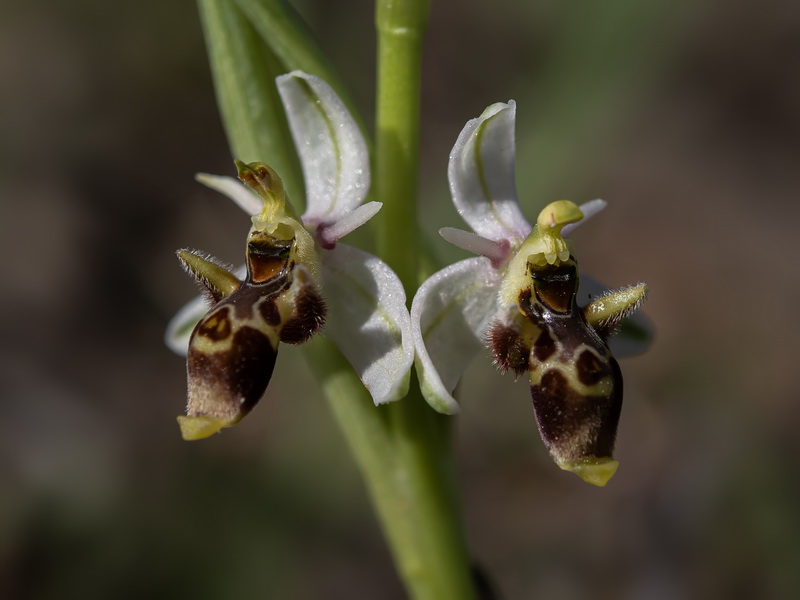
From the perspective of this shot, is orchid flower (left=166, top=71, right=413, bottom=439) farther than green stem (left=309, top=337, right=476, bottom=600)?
No

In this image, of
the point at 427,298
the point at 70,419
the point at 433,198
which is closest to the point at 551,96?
the point at 433,198

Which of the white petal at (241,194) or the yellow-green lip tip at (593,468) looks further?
the white petal at (241,194)

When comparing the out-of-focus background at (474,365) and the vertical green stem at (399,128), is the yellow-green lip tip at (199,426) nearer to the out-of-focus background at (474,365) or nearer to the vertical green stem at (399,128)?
the vertical green stem at (399,128)

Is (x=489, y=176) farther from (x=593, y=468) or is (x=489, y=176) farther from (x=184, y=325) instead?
(x=184, y=325)

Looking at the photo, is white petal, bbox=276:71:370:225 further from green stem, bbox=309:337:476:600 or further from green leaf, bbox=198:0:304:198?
green stem, bbox=309:337:476:600

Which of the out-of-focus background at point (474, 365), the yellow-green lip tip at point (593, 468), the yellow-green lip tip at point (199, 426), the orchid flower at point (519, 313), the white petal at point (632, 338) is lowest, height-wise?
the out-of-focus background at point (474, 365)

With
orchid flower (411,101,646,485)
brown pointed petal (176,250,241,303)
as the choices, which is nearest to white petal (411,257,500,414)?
orchid flower (411,101,646,485)

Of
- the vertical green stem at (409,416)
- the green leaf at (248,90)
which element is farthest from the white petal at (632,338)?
the green leaf at (248,90)
